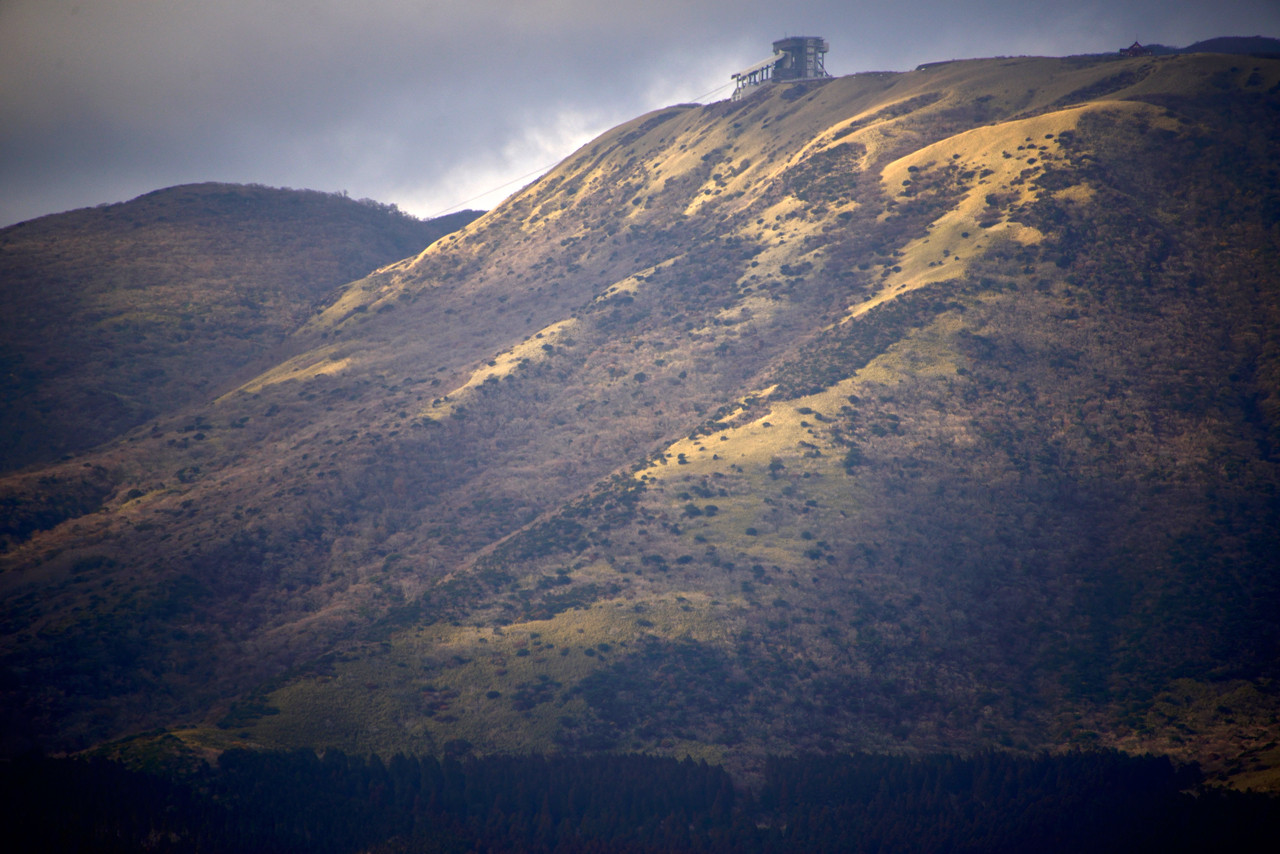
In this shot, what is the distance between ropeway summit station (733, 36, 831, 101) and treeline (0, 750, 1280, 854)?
375 ft

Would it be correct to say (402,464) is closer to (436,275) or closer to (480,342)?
(480,342)

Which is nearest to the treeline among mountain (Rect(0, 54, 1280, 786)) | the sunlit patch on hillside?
mountain (Rect(0, 54, 1280, 786))

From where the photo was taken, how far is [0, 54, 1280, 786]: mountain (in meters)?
40.2

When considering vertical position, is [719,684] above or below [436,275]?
below

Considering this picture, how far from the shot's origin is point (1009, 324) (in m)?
63.0

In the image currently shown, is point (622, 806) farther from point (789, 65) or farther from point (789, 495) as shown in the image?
point (789, 65)

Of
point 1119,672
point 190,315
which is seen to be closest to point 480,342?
point 190,315

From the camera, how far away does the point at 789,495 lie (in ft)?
174

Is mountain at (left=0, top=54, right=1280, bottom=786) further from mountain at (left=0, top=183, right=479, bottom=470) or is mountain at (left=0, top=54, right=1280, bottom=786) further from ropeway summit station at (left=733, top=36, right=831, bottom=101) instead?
ropeway summit station at (left=733, top=36, right=831, bottom=101)

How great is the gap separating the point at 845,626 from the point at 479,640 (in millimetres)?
22244

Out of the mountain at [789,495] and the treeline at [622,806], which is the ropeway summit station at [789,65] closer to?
the mountain at [789,495]

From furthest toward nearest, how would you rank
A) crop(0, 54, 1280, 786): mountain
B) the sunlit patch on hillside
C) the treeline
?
the sunlit patch on hillside, crop(0, 54, 1280, 786): mountain, the treeline

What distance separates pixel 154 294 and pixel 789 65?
103786 millimetres

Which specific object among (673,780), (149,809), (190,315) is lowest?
(673,780)
